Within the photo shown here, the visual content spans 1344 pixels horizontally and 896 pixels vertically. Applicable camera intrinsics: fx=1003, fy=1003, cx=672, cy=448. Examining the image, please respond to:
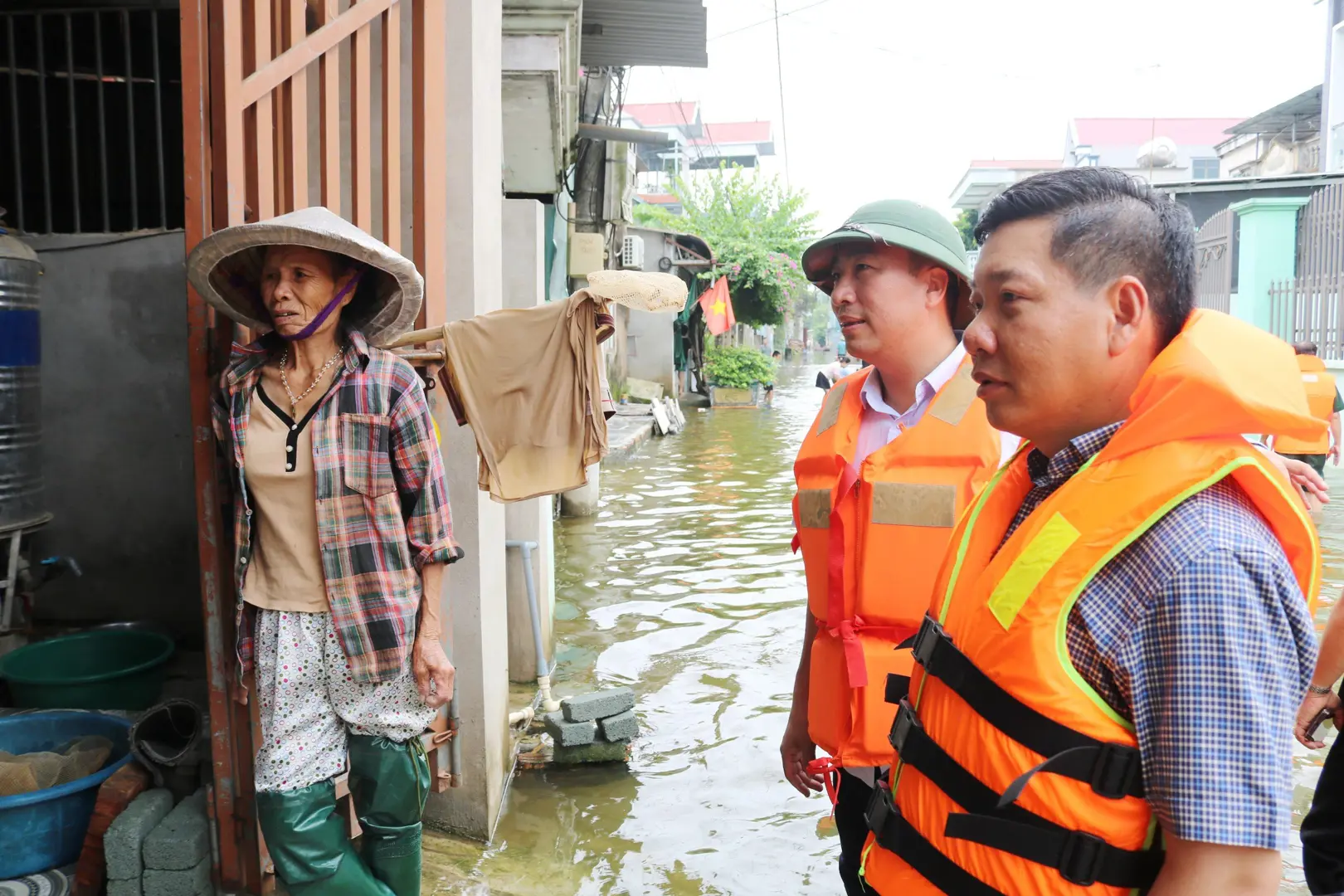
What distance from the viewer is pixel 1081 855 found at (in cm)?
124

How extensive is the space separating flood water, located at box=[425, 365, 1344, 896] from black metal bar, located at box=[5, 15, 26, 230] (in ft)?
12.6

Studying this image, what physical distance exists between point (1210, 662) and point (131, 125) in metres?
5.69

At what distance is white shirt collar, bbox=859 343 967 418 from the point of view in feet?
7.84

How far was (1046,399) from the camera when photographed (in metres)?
1.43

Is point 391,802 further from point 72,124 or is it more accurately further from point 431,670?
point 72,124

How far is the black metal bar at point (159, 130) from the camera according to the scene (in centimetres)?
515

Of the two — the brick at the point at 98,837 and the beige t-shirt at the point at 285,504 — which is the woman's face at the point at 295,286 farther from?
the brick at the point at 98,837

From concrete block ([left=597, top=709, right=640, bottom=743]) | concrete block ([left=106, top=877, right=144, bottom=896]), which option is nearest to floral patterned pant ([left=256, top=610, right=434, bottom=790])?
concrete block ([left=106, top=877, right=144, bottom=896])

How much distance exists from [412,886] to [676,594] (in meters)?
4.67

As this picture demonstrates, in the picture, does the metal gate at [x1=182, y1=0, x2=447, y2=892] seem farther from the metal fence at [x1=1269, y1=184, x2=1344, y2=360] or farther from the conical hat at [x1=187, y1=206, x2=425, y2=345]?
the metal fence at [x1=1269, y1=184, x2=1344, y2=360]

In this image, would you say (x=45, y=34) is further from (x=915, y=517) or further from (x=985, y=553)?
(x=985, y=553)

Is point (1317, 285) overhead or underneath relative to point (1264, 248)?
underneath

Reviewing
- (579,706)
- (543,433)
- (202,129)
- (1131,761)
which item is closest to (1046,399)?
(1131,761)

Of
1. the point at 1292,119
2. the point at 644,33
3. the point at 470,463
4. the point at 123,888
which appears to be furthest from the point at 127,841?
the point at 1292,119
